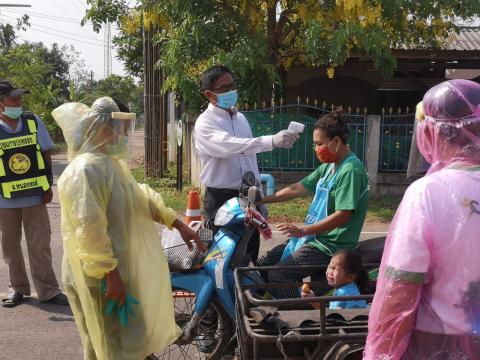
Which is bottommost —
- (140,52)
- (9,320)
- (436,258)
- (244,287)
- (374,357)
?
(9,320)

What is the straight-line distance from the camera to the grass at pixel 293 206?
27.9 ft

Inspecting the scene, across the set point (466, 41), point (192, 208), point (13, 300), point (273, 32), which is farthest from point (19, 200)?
point (466, 41)

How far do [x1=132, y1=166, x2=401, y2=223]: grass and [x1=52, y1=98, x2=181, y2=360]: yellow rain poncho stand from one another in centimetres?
554

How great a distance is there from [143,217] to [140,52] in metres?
14.3

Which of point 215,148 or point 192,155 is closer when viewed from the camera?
point 215,148

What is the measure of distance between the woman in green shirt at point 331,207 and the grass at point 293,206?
495 centimetres

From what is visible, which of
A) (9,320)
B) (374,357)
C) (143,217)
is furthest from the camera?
(9,320)

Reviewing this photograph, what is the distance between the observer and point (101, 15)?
11250 mm

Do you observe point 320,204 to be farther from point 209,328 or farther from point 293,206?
point 293,206

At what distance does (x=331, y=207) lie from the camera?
3.27 m

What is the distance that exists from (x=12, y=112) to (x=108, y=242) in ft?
8.51

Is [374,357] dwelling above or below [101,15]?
below

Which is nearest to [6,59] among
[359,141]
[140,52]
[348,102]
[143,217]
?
[140,52]

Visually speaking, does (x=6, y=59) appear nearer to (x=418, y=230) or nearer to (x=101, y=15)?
(x=101, y=15)
